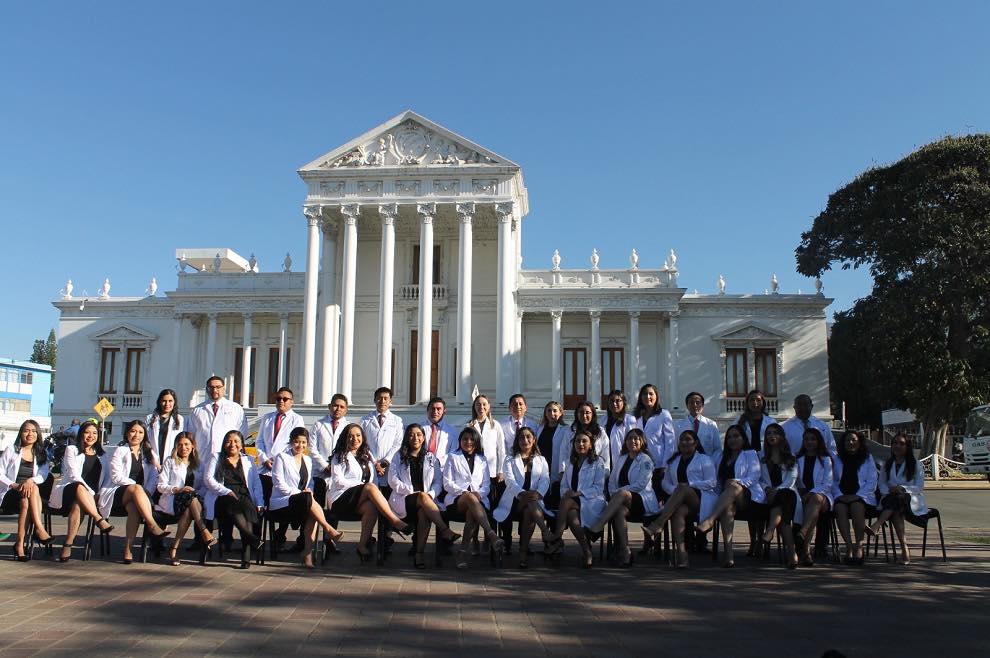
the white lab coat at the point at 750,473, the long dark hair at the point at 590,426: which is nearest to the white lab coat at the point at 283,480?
the long dark hair at the point at 590,426

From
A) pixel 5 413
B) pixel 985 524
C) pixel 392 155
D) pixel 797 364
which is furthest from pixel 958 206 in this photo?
pixel 5 413

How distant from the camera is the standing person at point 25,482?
911 cm

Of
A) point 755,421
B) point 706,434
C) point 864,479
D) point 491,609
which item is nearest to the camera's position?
point 491,609

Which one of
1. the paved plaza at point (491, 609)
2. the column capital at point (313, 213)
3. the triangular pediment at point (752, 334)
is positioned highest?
the column capital at point (313, 213)

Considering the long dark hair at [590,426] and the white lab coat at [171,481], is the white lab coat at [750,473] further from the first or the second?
the white lab coat at [171,481]

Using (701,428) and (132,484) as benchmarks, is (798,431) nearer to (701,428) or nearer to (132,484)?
(701,428)

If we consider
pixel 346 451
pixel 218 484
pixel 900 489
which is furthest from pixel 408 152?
pixel 900 489

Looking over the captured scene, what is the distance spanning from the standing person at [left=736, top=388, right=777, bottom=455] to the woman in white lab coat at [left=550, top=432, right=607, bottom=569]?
2.05m

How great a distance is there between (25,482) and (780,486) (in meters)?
8.85

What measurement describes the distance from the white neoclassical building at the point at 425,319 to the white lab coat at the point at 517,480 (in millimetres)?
22059

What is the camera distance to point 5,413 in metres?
71.4

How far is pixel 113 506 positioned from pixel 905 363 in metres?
28.6

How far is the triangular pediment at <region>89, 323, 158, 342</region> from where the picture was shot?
1505 inches

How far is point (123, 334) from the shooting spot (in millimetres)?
38438
